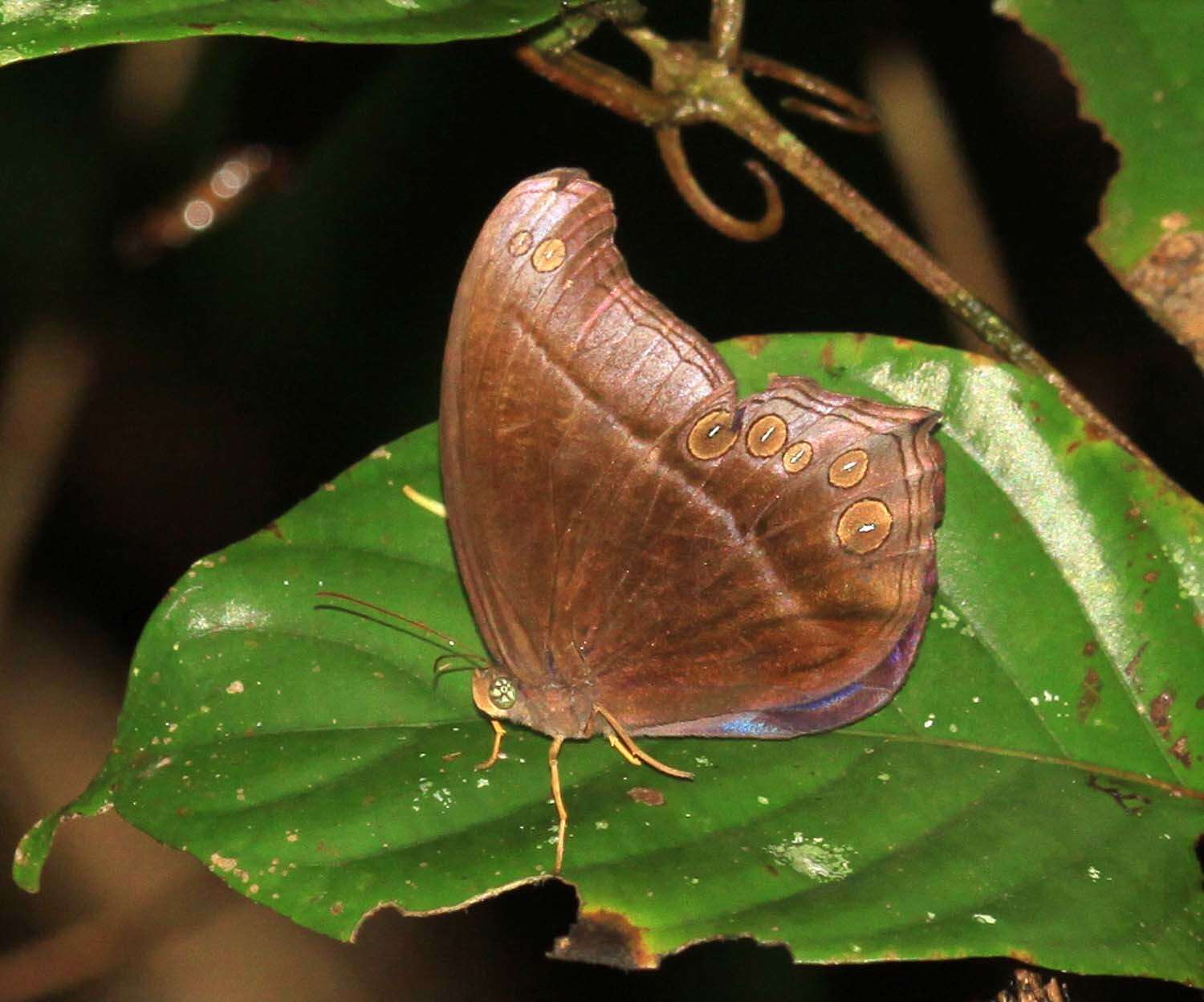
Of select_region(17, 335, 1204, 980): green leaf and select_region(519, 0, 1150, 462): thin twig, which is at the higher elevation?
select_region(519, 0, 1150, 462): thin twig

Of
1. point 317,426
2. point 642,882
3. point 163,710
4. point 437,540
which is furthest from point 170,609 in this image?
point 317,426

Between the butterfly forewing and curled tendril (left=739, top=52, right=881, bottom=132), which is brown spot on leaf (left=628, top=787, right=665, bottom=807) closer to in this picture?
the butterfly forewing

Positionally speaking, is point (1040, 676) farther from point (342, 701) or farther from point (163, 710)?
point (163, 710)

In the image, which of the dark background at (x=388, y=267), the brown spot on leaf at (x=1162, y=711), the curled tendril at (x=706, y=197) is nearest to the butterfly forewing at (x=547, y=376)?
the curled tendril at (x=706, y=197)

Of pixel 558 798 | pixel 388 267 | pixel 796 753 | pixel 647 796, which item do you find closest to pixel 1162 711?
pixel 796 753

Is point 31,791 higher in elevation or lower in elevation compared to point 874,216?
lower

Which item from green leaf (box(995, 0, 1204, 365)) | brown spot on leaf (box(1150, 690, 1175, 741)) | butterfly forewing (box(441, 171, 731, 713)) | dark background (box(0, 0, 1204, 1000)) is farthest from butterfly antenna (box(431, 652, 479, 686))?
dark background (box(0, 0, 1204, 1000))

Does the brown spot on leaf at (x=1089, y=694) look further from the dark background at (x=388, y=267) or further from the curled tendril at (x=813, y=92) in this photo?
the dark background at (x=388, y=267)
